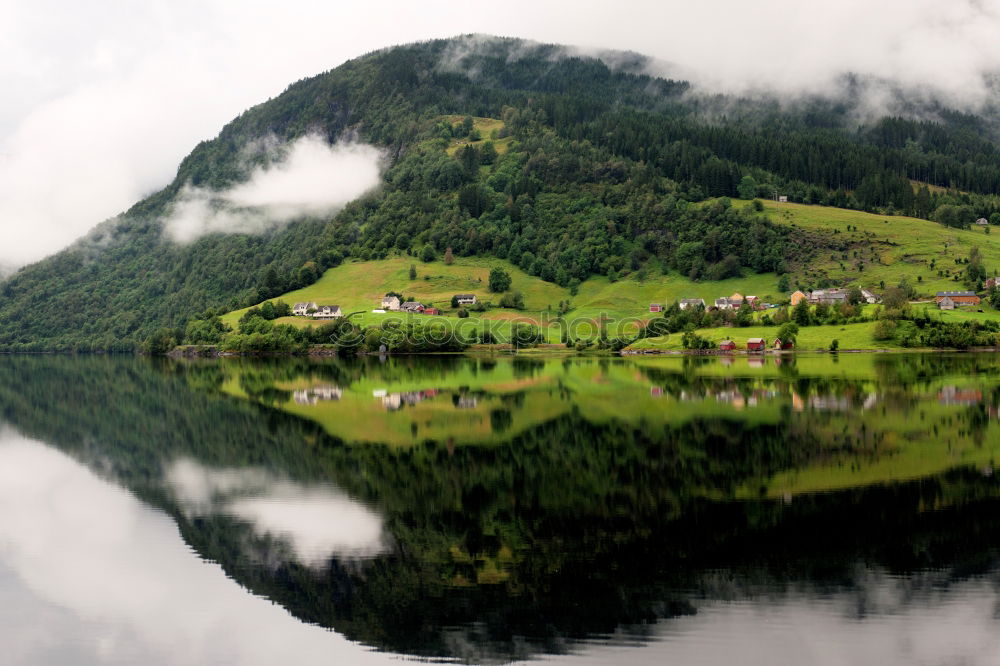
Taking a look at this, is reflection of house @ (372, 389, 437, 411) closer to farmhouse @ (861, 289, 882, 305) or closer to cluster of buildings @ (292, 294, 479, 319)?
cluster of buildings @ (292, 294, 479, 319)

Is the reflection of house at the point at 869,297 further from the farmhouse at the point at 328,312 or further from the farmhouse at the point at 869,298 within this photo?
the farmhouse at the point at 328,312

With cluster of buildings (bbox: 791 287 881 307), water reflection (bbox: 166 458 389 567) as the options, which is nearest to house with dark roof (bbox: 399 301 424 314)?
cluster of buildings (bbox: 791 287 881 307)

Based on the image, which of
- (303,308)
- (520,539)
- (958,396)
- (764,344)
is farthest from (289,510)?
(303,308)

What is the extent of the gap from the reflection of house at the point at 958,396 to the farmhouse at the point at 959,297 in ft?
242

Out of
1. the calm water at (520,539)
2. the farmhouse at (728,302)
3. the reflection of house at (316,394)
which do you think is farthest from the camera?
the farmhouse at (728,302)

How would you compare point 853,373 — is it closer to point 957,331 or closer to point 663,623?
point 957,331

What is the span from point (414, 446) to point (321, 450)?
4.35 meters

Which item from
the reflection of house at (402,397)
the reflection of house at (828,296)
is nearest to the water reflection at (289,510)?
the reflection of house at (402,397)

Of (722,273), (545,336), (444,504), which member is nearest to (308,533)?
(444,504)

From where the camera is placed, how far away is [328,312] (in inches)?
6137

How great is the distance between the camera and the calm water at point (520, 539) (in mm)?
16109

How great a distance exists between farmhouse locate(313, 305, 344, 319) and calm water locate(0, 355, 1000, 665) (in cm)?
11029

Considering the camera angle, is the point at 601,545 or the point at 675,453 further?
the point at 675,453

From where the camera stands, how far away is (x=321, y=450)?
119 ft
